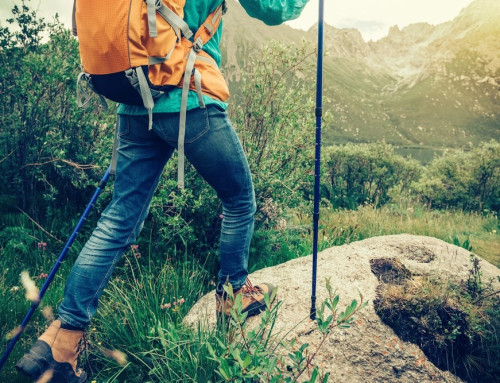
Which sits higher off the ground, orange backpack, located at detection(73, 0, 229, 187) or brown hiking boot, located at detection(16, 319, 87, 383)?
orange backpack, located at detection(73, 0, 229, 187)

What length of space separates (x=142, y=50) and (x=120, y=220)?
34.5 inches

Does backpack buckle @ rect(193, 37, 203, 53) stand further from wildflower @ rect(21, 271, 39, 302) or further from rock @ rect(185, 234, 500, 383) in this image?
wildflower @ rect(21, 271, 39, 302)

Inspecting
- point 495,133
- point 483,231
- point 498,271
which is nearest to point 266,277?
point 498,271

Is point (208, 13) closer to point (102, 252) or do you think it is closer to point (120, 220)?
point (120, 220)

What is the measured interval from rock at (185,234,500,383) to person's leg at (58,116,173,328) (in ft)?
1.92

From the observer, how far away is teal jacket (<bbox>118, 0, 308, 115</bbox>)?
1.78 meters

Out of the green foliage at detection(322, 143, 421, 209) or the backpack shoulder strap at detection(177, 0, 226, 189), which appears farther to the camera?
the green foliage at detection(322, 143, 421, 209)

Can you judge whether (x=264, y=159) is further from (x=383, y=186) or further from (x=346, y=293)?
(x=383, y=186)

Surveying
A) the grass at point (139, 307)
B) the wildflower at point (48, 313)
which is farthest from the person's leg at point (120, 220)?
the wildflower at point (48, 313)

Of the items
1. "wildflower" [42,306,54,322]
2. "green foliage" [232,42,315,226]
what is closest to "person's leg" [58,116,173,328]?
"wildflower" [42,306,54,322]

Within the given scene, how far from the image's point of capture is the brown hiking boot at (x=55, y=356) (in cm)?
182

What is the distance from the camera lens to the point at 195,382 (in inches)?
72.8

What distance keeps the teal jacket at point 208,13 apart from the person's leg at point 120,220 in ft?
0.51

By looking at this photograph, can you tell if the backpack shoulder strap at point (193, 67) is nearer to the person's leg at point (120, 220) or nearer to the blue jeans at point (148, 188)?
the blue jeans at point (148, 188)
